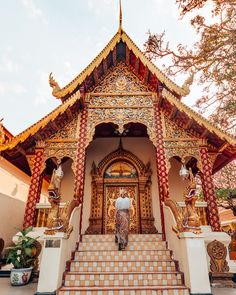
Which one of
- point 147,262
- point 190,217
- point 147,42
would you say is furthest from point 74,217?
point 147,42

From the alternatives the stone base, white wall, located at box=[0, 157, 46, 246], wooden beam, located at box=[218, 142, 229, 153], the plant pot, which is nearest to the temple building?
wooden beam, located at box=[218, 142, 229, 153]

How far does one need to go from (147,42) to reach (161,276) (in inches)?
377

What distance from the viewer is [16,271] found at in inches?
166

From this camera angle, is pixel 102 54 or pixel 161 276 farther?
pixel 102 54

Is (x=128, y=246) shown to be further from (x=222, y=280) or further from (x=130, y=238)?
→ (x=222, y=280)

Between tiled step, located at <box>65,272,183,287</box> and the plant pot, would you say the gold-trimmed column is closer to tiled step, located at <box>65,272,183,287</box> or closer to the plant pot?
the plant pot

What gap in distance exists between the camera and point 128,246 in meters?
4.96

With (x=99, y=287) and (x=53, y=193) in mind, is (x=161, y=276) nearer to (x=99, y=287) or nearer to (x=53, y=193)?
(x=99, y=287)

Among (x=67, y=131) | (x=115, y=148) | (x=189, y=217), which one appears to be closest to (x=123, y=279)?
(x=189, y=217)

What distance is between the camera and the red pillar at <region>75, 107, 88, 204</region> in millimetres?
5626

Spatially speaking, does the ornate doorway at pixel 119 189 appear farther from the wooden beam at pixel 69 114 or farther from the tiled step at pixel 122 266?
the tiled step at pixel 122 266

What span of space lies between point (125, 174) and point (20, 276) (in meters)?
4.48

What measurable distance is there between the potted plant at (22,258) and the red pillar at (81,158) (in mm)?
1532

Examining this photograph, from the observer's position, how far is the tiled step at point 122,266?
4258mm
